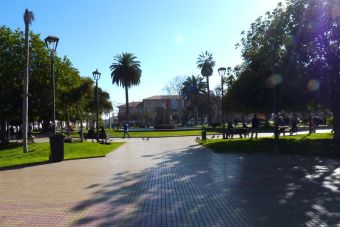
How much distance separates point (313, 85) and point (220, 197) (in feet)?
45.9

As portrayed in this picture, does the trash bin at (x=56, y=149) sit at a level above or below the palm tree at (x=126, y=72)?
below

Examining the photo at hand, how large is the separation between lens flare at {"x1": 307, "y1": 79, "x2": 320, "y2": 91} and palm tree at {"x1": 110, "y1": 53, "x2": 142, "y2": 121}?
5399cm

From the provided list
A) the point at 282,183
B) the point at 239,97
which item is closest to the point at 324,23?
the point at 239,97

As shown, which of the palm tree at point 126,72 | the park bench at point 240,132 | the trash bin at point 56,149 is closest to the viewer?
the trash bin at point 56,149

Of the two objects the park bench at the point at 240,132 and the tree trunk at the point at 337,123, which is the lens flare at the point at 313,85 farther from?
the park bench at the point at 240,132

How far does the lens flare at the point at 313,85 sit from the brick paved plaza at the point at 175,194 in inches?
258

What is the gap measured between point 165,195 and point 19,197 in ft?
10.6

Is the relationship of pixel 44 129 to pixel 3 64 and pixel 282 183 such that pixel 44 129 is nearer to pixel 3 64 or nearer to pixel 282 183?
pixel 3 64

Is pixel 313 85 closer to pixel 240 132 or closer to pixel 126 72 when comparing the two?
pixel 240 132

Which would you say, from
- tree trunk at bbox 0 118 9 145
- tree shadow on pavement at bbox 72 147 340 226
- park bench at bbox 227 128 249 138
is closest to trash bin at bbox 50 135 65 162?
tree shadow on pavement at bbox 72 147 340 226

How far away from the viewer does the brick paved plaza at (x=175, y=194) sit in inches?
Answer: 282

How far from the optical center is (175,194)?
9375 mm

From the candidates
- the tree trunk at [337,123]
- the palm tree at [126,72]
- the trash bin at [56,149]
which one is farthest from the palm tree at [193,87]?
the trash bin at [56,149]

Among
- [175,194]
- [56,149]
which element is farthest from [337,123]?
[175,194]
